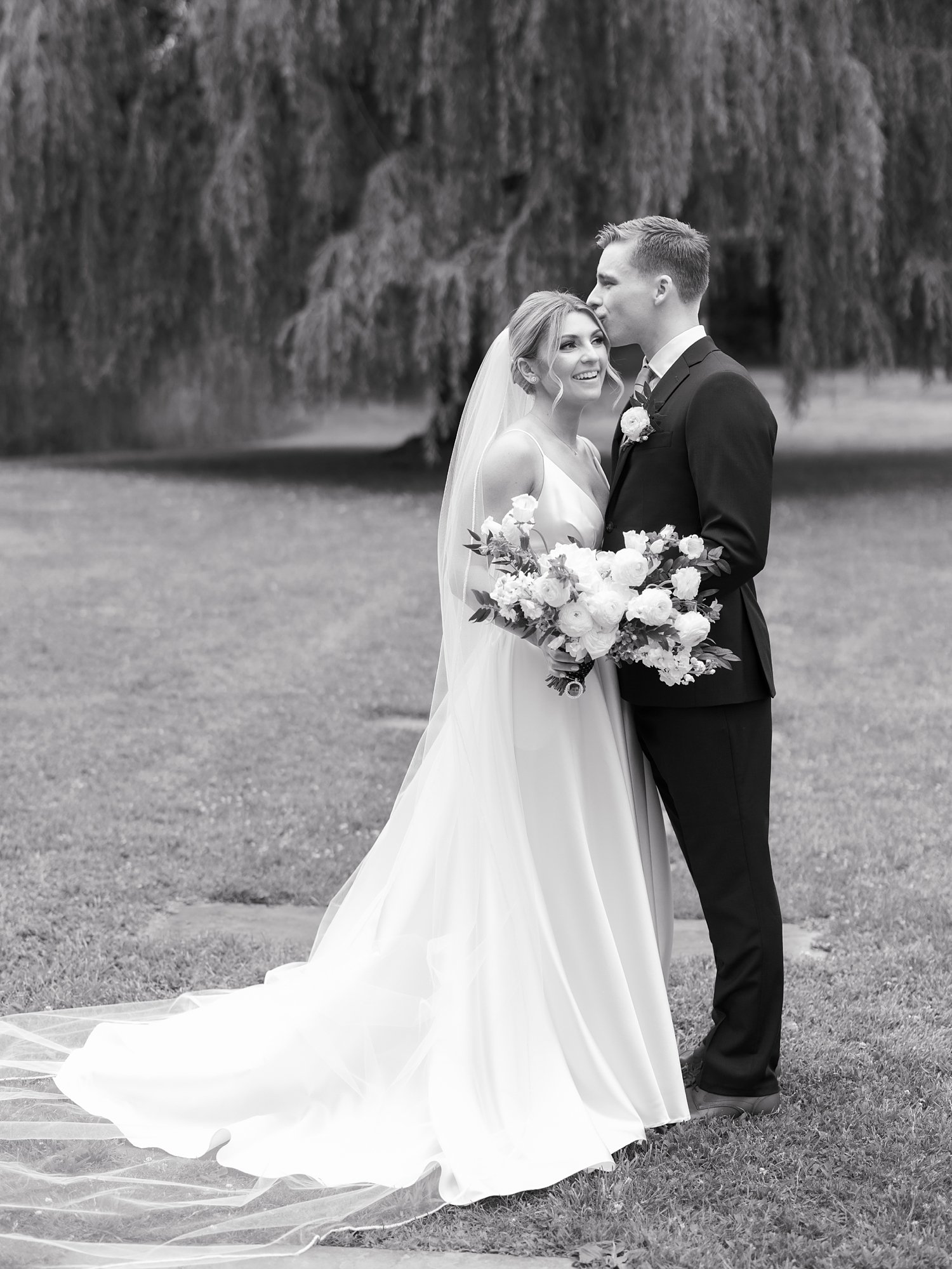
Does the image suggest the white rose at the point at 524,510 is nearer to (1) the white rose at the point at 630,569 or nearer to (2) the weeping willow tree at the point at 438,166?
(1) the white rose at the point at 630,569

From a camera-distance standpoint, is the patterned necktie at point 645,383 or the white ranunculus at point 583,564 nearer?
the white ranunculus at point 583,564

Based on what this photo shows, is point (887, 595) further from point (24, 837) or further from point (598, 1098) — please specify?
point (598, 1098)

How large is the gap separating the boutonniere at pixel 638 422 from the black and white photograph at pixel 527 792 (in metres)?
0.01

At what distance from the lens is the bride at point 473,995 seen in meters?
3.21

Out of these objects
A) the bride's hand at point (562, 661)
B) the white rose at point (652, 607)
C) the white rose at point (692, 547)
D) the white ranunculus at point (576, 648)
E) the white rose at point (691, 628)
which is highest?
the white rose at point (692, 547)

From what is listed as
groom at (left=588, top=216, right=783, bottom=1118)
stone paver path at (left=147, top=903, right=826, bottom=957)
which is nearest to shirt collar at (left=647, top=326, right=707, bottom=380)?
groom at (left=588, top=216, right=783, bottom=1118)

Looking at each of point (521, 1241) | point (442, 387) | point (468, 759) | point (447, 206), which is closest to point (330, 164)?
point (447, 206)

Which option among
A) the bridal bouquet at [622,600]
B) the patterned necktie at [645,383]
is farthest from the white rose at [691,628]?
the patterned necktie at [645,383]

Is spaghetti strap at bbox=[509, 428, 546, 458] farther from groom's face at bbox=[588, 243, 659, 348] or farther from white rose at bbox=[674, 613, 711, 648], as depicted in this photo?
white rose at bbox=[674, 613, 711, 648]

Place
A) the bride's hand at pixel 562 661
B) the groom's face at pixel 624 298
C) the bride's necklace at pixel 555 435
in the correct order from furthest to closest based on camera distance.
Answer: the bride's necklace at pixel 555 435
the groom's face at pixel 624 298
the bride's hand at pixel 562 661

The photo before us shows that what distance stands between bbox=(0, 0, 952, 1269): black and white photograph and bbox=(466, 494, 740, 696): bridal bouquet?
0.03 ft

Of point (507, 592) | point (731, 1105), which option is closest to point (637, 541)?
point (507, 592)

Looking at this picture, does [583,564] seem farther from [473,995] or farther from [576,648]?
[473,995]

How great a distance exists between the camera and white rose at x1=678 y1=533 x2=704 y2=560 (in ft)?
9.99
